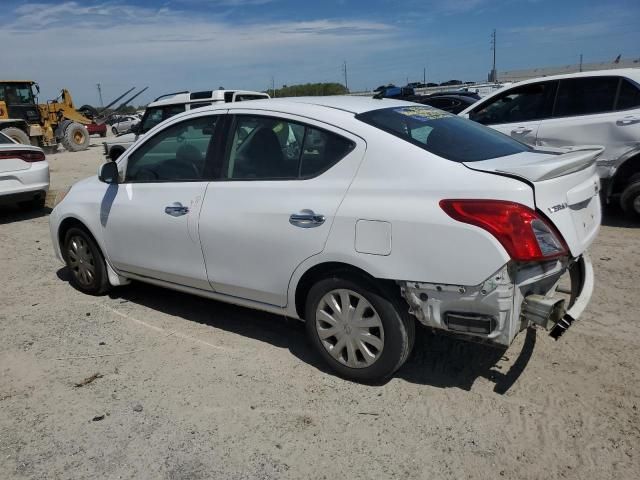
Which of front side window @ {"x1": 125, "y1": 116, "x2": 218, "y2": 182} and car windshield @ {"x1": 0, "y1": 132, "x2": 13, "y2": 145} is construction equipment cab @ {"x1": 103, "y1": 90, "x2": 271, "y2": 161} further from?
front side window @ {"x1": 125, "y1": 116, "x2": 218, "y2": 182}

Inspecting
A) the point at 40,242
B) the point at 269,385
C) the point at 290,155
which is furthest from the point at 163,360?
the point at 40,242

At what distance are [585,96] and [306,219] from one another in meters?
4.96

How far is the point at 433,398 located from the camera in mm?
3141

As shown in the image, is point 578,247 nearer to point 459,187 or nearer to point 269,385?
point 459,187

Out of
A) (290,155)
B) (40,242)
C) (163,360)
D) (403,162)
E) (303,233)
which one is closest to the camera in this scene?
(403,162)

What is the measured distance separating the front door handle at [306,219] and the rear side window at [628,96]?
16.0 feet

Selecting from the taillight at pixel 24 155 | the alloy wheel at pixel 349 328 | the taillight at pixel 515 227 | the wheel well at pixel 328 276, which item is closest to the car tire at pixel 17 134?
the taillight at pixel 24 155

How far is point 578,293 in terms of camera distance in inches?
123

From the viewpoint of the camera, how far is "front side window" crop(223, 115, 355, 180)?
10.7 ft

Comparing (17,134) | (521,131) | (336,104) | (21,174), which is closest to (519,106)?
(521,131)

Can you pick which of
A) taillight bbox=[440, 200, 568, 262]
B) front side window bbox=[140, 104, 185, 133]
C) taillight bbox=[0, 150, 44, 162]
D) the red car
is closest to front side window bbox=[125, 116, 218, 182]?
taillight bbox=[440, 200, 568, 262]

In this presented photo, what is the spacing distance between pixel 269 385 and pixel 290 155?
143 cm

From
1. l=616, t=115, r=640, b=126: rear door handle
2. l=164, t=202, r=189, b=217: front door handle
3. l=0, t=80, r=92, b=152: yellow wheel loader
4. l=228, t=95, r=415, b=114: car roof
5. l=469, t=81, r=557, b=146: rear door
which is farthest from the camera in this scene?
l=0, t=80, r=92, b=152: yellow wheel loader

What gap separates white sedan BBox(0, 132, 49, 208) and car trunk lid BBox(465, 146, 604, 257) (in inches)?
304
